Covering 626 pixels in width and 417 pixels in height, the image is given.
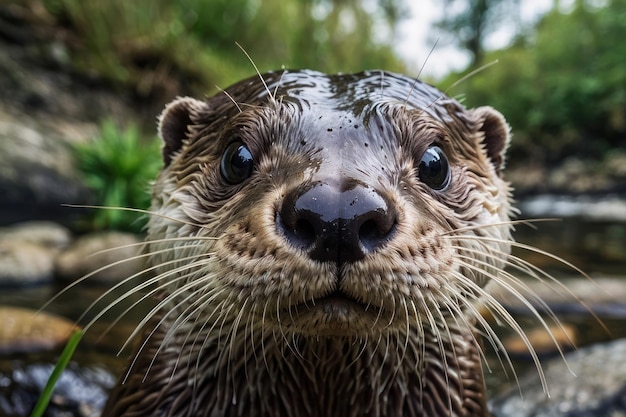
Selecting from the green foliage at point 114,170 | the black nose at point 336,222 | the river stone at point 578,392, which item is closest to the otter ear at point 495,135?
the black nose at point 336,222

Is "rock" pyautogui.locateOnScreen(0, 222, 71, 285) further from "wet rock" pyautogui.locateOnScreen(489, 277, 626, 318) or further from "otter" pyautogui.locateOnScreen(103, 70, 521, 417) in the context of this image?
"wet rock" pyautogui.locateOnScreen(489, 277, 626, 318)

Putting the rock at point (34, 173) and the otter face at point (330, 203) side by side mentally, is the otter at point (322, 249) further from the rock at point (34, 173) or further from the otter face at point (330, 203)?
the rock at point (34, 173)

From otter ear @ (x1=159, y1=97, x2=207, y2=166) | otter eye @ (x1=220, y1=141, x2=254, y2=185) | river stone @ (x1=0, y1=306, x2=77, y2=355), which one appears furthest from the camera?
river stone @ (x1=0, y1=306, x2=77, y2=355)

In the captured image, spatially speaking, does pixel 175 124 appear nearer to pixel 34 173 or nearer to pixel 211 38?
pixel 34 173

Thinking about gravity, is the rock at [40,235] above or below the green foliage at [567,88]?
below

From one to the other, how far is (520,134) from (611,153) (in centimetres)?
470

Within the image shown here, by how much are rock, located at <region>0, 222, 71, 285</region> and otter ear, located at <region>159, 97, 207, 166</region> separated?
3539mm

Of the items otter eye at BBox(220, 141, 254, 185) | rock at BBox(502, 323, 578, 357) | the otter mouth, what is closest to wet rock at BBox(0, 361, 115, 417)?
otter eye at BBox(220, 141, 254, 185)

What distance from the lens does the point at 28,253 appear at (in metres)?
5.43

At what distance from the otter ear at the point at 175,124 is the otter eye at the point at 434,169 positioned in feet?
2.77

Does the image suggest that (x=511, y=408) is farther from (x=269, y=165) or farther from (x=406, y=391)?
(x=269, y=165)

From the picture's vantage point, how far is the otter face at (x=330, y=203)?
1.32m

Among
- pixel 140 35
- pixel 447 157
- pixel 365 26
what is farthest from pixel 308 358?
pixel 365 26

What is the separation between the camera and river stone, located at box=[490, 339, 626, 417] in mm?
2971
